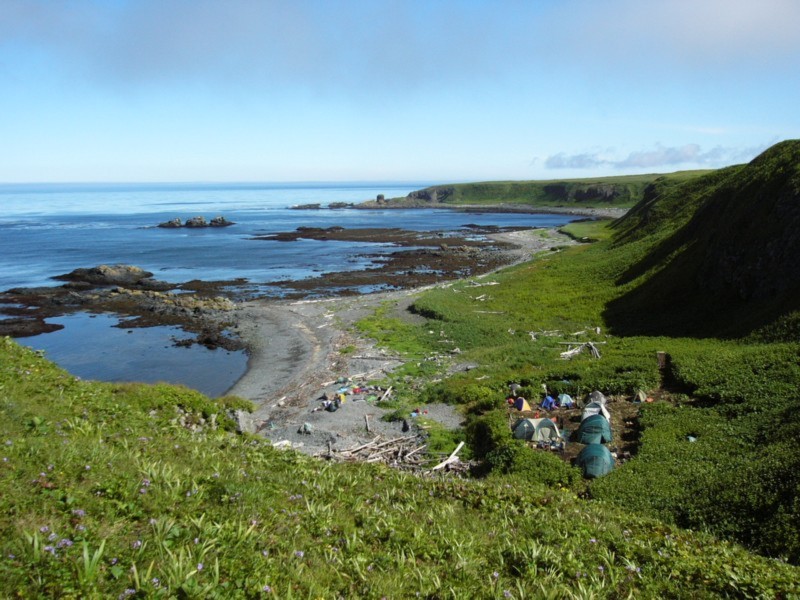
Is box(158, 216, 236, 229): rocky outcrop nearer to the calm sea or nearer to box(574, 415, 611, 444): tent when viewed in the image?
the calm sea

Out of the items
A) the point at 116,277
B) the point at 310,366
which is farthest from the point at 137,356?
the point at 116,277

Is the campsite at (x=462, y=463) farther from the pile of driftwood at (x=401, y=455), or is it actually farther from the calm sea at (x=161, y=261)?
the calm sea at (x=161, y=261)

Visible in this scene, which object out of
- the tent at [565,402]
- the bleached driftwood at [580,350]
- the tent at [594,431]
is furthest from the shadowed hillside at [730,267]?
the tent at [594,431]

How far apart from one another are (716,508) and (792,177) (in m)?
29.2

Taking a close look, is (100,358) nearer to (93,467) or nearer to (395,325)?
(395,325)

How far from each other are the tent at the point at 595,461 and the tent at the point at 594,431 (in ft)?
4.50

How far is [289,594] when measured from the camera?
589cm

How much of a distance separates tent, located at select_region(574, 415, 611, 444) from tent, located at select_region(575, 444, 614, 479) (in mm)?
1370

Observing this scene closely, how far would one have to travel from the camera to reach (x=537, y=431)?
1972 cm

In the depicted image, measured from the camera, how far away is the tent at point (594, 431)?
1900 centimetres

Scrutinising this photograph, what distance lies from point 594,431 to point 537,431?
6.61 ft

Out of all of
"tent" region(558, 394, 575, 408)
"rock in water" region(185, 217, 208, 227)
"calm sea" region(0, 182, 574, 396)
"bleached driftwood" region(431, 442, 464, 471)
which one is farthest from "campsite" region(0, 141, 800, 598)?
"rock in water" region(185, 217, 208, 227)

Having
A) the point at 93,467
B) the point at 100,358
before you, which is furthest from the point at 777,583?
the point at 100,358

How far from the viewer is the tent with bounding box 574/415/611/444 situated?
19.0 m
